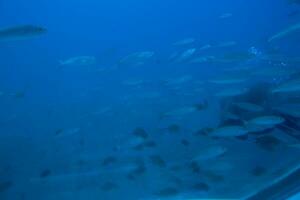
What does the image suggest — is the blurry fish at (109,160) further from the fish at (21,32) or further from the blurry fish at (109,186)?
the fish at (21,32)

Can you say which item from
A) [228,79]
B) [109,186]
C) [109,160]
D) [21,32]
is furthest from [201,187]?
[21,32]

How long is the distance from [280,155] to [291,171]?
1.67 meters

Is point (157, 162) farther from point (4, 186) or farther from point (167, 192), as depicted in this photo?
point (4, 186)

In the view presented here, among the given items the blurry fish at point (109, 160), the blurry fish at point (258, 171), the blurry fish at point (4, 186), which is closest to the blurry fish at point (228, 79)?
the blurry fish at point (258, 171)

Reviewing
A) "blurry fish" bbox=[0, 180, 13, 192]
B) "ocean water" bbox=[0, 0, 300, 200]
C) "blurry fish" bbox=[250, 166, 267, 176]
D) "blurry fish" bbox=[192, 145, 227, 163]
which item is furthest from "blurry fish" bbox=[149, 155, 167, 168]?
"blurry fish" bbox=[0, 180, 13, 192]

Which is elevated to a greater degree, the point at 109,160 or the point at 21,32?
the point at 21,32

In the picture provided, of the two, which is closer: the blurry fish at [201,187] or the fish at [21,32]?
the blurry fish at [201,187]

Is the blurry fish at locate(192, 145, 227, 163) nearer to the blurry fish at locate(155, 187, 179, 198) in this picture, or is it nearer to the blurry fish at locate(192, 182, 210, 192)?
the blurry fish at locate(192, 182, 210, 192)

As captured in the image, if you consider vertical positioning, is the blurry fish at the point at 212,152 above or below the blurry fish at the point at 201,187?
above

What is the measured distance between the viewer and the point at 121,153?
27.3 ft

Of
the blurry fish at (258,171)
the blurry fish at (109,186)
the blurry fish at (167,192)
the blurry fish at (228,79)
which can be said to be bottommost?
the blurry fish at (109,186)

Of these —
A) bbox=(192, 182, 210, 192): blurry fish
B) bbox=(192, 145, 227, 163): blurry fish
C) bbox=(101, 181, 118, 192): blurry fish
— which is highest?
bbox=(192, 145, 227, 163): blurry fish

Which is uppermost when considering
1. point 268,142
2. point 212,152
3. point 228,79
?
point 228,79

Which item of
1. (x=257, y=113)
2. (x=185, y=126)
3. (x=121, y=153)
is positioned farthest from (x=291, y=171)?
(x=185, y=126)
